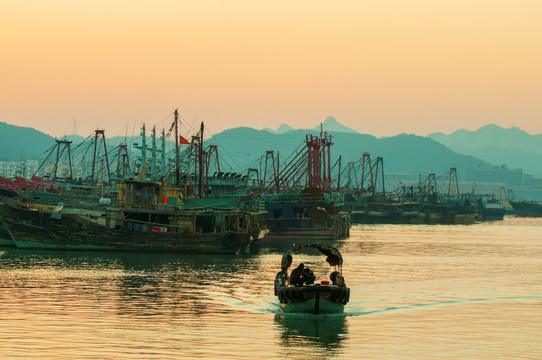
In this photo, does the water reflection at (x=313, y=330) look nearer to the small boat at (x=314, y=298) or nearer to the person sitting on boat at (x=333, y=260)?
the small boat at (x=314, y=298)

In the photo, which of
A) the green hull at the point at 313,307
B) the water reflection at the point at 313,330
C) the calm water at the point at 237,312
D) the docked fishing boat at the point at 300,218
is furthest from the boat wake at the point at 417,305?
the docked fishing boat at the point at 300,218

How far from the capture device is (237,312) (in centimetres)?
3759

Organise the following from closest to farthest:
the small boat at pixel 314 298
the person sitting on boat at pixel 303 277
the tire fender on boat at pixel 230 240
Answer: the small boat at pixel 314 298
the person sitting on boat at pixel 303 277
the tire fender on boat at pixel 230 240

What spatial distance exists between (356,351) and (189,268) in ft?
87.6

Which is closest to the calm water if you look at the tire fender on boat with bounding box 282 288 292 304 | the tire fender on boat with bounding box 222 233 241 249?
the tire fender on boat with bounding box 282 288 292 304

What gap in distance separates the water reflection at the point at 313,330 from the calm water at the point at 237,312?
0.05m

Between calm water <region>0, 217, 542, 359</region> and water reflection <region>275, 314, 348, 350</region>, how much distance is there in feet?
0.15

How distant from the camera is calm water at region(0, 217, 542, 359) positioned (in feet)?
97.3

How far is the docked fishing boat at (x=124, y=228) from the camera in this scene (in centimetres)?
6353

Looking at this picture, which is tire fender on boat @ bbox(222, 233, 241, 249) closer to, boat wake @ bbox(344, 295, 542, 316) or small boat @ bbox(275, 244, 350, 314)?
boat wake @ bbox(344, 295, 542, 316)

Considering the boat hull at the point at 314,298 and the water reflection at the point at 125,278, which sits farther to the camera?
the water reflection at the point at 125,278

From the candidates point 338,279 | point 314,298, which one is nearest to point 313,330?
point 314,298

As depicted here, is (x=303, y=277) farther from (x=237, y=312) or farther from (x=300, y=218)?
(x=300, y=218)

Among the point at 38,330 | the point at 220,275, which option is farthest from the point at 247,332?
the point at 220,275
